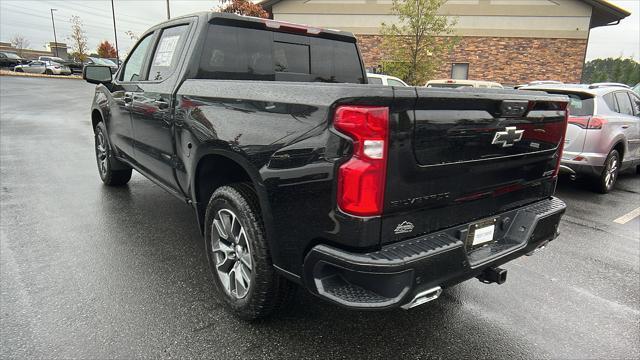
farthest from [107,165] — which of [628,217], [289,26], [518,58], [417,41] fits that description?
[518,58]

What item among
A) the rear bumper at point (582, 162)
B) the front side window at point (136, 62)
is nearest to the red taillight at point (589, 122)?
the rear bumper at point (582, 162)

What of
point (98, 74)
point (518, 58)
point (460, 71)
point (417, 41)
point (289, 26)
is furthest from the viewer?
point (460, 71)

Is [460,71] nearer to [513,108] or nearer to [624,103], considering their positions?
[624,103]

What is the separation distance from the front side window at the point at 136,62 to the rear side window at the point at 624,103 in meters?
6.76

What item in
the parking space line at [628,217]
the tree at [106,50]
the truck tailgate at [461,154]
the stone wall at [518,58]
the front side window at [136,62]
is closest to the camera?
the truck tailgate at [461,154]

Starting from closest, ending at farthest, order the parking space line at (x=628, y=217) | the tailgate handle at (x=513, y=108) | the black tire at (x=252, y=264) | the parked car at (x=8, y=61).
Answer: the tailgate handle at (x=513, y=108), the black tire at (x=252, y=264), the parking space line at (x=628, y=217), the parked car at (x=8, y=61)

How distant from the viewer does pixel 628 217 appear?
216 inches

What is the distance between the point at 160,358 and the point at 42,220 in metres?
3.00

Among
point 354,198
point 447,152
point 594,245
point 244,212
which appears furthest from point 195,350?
point 594,245

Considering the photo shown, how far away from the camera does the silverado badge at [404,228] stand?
2020mm

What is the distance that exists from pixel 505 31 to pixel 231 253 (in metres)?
23.0

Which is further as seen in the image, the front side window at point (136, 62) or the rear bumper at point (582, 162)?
the rear bumper at point (582, 162)

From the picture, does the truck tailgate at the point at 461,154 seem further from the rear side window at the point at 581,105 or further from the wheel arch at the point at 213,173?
the rear side window at the point at 581,105

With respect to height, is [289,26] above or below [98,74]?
above
